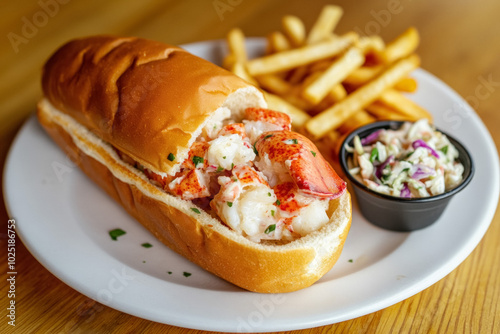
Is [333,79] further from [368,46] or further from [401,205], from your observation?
[401,205]

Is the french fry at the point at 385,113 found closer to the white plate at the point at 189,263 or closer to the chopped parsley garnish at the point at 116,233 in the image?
the white plate at the point at 189,263

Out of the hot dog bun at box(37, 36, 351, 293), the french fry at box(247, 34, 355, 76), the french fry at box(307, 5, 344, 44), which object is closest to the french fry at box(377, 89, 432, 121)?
the french fry at box(247, 34, 355, 76)

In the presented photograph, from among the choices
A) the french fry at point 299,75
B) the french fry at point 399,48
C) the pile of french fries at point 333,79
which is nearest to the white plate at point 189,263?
the pile of french fries at point 333,79

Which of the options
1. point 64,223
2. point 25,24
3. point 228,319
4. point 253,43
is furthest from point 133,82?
point 25,24

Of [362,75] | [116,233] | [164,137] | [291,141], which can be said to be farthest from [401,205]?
[116,233]

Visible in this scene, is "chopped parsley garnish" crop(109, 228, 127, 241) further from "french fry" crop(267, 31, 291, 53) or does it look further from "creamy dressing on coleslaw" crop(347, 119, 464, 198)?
"french fry" crop(267, 31, 291, 53)

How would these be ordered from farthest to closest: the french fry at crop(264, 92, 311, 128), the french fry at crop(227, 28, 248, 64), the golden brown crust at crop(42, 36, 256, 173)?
the french fry at crop(227, 28, 248, 64) → the french fry at crop(264, 92, 311, 128) → the golden brown crust at crop(42, 36, 256, 173)
